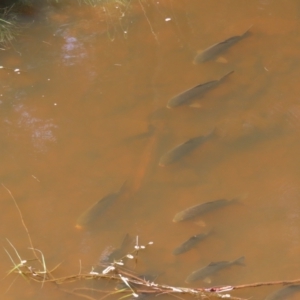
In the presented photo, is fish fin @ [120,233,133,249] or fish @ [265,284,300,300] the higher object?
fish fin @ [120,233,133,249]

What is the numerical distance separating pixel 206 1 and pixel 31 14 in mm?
2021

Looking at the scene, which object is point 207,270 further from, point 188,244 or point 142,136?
point 142,136

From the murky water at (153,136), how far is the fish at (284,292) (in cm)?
12

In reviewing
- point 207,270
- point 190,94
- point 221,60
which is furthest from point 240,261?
point 221,60

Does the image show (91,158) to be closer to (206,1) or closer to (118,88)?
(118,88)

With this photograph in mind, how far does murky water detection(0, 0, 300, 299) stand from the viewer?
325 centimetres

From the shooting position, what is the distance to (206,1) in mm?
5207

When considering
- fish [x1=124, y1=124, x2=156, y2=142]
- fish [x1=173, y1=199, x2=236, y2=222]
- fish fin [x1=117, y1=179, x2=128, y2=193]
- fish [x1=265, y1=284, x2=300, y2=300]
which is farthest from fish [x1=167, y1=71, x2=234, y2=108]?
fish [x1=265, y1=284, x2=300, y2=300]

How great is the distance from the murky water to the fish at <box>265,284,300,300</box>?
124mm

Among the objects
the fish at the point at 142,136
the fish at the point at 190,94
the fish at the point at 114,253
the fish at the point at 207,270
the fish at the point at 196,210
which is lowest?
the fish at the point at 207,270

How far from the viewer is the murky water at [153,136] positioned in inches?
128

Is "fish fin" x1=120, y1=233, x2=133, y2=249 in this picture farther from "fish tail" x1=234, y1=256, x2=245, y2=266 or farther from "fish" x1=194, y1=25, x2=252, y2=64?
"fish" x1=194, y1=25, x2=252, y2=64

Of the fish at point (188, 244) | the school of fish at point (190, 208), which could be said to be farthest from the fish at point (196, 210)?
the fish at point (188, 244)

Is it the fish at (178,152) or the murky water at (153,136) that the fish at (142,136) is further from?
the fish at (178,152)
